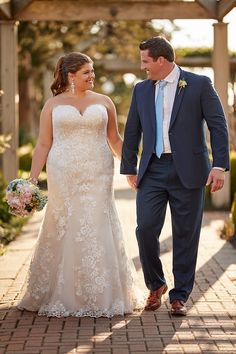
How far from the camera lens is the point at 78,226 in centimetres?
619

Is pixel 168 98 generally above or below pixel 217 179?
above

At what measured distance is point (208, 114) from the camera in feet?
19.1

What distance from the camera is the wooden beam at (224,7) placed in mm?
9891

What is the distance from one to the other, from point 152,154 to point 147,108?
0.32 meters

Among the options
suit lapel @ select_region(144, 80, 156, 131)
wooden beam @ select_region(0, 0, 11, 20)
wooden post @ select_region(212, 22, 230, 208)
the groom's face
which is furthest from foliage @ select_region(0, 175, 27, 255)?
the groom's face

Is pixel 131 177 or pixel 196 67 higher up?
pixel 196 67

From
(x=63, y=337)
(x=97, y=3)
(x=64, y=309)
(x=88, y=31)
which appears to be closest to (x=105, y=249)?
(x=64, y=309)

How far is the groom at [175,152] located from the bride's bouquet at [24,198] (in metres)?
0.70

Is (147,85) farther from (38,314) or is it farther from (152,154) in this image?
(38,314)

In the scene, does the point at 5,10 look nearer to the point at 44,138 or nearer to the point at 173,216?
the point at 44,138

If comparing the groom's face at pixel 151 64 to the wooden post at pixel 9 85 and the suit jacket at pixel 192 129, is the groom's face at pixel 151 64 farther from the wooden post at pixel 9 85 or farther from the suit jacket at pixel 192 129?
the wooden post at pixel 9 85

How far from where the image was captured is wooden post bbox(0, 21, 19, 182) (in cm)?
1119

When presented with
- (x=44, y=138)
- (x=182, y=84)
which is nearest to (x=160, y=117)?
(x=182, y=84)

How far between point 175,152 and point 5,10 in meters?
5.52
